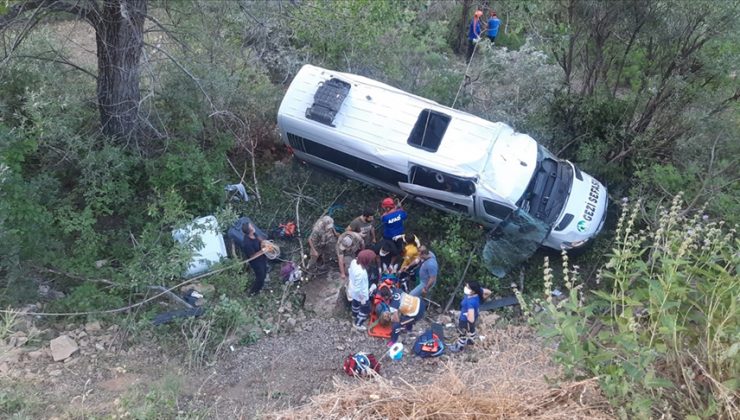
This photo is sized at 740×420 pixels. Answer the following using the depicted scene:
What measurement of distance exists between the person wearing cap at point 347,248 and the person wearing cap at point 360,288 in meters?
0.30

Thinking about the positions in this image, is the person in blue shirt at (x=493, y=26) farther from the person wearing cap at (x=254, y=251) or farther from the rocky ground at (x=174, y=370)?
the rocky ground at (x=174, y=370)

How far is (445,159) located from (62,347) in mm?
5499

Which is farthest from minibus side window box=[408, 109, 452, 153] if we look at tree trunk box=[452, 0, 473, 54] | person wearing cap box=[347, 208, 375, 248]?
tree trunk box=[452, 0, 473, 54]

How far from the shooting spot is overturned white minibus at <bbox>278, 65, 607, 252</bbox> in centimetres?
888

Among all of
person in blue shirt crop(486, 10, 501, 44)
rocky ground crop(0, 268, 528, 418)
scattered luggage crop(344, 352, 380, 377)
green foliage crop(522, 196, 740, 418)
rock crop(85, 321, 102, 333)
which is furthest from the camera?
person in blue shirt crop(486, 10, 501, 44)

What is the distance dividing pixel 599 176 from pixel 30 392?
8718 mm

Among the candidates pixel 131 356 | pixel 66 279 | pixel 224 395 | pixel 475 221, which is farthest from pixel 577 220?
pixel 66 279

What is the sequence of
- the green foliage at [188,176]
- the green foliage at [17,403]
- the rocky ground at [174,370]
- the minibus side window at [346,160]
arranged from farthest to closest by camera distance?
the minibus side window at [346,160] < the green foliage at [188,176] < the rocky ground at [174,370] < the green foliage at [17,403]

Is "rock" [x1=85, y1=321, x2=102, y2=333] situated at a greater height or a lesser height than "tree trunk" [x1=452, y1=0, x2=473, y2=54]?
lesser

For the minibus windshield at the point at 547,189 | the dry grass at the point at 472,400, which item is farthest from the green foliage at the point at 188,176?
the dry grass at the point at 472,400

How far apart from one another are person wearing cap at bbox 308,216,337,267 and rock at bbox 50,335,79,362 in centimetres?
337

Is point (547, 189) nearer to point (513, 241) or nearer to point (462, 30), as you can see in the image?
point (513, 241)

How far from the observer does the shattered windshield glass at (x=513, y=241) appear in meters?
8.70

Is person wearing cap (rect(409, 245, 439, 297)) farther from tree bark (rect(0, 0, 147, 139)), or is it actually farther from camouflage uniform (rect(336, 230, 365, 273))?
tree bark (rect(0, 0, 147, 139))
